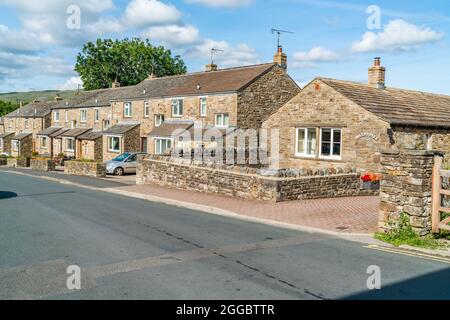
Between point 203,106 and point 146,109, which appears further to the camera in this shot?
point 146,109

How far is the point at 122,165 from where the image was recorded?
3366 centimetres

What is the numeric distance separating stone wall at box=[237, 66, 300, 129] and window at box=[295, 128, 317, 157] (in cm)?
667

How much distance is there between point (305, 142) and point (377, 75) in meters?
6.10

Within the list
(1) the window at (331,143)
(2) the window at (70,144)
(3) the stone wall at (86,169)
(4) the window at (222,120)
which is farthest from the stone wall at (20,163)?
(1) the window at (331,143)

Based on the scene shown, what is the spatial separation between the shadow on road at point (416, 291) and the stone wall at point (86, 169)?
27258 mm

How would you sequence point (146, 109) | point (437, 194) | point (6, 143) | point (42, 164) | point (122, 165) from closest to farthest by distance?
point (437, 194) < point (122, 165) < point (42, 164) < point (146, 109) < point (6, 143)

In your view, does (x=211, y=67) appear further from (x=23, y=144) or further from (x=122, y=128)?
(x=23, y=144)

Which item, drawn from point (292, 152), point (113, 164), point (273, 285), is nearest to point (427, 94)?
point (292, 152)

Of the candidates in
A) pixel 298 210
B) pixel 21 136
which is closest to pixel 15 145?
pixel 21 136

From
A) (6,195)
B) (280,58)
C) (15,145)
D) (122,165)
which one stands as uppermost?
(280,58)

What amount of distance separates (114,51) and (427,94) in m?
53.2

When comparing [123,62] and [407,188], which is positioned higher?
[123,62]

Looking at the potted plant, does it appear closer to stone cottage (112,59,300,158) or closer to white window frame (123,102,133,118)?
stone cottage (112,59,300,158)

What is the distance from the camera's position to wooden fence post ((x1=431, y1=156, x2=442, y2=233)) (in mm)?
10664
